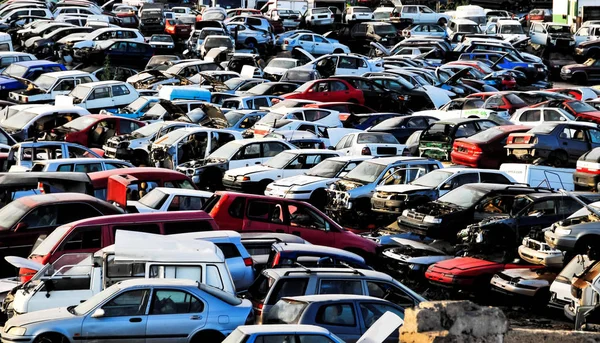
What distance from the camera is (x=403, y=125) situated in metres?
28.5

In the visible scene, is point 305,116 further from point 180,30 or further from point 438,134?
point 180,30

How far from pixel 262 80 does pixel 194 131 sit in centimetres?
1205

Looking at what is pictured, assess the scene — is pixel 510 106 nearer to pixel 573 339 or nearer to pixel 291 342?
pixel 291 342

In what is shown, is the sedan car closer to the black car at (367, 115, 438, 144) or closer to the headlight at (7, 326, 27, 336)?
the black car at (367, 115, 438, 144)

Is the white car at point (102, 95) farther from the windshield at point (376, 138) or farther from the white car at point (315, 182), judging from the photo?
the white car at point (315, 182)

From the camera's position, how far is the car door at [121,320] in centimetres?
1175

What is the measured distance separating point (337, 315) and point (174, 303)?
1886 millimetres

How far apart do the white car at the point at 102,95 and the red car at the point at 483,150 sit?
11.3m

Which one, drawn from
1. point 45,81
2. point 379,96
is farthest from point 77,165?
point 379,96

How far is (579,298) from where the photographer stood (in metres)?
15.3

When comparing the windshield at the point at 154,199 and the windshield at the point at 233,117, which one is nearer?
the windshield at the point at 154,199

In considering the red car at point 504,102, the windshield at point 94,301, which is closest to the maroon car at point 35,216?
the windshield at point 94,301

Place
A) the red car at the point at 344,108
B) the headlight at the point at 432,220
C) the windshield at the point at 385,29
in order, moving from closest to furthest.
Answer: the headlight at the point at 432,220 < the red car at the point at 344,108 < the windshield at the point at 385,29

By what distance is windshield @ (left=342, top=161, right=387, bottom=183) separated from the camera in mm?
22188
